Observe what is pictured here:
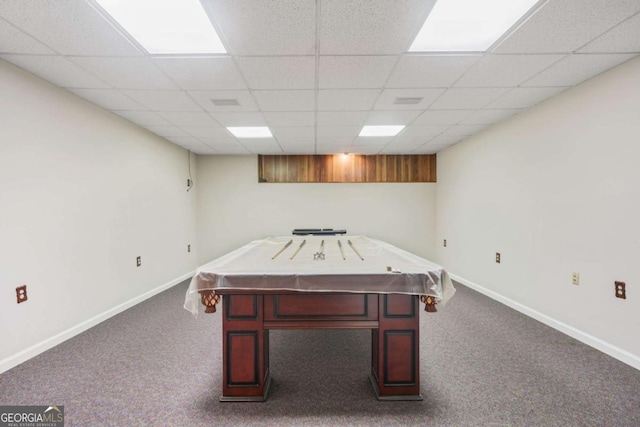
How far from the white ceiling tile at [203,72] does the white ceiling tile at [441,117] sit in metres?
2.02

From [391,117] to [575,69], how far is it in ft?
5.10

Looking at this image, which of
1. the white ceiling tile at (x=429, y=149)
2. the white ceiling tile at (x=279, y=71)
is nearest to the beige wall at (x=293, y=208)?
the white ceiling tile at (x=429, y=149)

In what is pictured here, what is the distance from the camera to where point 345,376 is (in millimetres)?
1902

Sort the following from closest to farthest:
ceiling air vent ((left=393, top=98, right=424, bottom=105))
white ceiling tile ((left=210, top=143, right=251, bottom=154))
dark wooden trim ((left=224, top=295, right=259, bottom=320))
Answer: dark wooden trim ((left=224, top=295, right=259, bottom=320)) < ceiling air vent ((left=393, top=98, right=424, bottom=105)) < white ceiling tile ((left=210, top=143, right=251, bottom=154))

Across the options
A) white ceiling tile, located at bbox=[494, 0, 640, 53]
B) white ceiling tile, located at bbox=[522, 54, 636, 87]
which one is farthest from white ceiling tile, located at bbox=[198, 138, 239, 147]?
white ceiling tile, located at bbox=[522, 54, 636, 87]

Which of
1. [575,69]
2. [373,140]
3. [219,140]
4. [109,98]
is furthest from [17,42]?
[575,69]

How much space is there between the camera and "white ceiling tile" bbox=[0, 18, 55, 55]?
1.64m

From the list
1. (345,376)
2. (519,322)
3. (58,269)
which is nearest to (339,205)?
(519,322)

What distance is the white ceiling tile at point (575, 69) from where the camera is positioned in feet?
6.53

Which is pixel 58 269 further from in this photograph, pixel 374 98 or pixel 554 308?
pixel 554 308

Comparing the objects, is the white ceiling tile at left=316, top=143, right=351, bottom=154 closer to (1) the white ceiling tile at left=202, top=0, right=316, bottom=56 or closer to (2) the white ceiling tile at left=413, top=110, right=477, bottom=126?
(2) the white ceiling tile at left=413, top=110, right=477, bottom=126

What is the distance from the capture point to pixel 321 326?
165cm

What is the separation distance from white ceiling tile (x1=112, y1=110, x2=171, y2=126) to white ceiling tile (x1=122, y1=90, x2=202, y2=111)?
8.8 inches

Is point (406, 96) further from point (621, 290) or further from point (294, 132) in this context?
point (621, 290)
